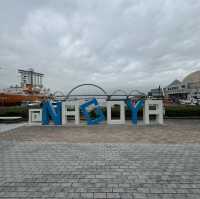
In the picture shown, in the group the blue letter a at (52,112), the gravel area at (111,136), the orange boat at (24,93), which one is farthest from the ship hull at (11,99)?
the gravel area at (111,136)

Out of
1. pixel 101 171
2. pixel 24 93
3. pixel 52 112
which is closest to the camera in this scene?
pixel 101 171

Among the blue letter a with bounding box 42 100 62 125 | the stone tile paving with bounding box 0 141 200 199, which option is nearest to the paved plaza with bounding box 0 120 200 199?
the stone tile paving with bounding box 0 141 200 199

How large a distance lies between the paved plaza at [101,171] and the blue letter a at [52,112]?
5221 millimetres

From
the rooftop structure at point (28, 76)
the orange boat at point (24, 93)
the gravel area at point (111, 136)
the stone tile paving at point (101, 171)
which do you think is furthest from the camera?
the rooftop structure at point (28, 76)

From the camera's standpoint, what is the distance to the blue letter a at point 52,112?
11.0m

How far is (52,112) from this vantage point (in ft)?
36.6

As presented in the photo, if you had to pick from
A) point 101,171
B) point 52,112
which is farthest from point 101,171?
point 52,112

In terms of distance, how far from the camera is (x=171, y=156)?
188 inches

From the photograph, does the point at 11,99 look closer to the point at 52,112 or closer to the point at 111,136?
the point at 52,112

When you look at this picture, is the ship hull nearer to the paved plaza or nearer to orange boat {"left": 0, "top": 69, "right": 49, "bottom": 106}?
orange boat {"left": 0, "top": 69, "right": 49, "bottom": 106}

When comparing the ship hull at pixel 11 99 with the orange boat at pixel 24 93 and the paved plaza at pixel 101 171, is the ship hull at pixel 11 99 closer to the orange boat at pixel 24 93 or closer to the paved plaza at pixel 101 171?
the orange boat at pixel 24 93

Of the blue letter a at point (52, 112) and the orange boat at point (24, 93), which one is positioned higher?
the orange boat at point (24, 93)

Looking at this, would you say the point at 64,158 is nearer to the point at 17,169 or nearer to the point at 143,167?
the point at 17,169

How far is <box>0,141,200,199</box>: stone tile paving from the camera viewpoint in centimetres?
304
